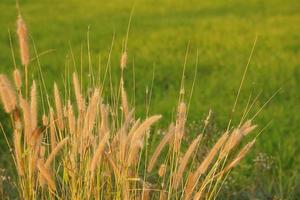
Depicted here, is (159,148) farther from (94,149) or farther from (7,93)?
(7,93)

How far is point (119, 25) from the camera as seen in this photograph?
12461mm

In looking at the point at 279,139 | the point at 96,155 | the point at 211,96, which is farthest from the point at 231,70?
the point at 96,155

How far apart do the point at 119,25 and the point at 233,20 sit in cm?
171

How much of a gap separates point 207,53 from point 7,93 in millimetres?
7456

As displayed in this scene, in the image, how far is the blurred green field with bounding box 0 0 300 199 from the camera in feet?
18.7

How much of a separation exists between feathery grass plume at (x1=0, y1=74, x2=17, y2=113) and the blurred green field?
56.9 inches

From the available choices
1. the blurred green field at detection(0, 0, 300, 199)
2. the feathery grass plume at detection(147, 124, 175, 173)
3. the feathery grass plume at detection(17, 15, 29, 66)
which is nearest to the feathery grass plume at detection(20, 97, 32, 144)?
the feathery grass plume at detection(17, 15, 29, 66)

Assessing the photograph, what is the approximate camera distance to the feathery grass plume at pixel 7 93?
248cm

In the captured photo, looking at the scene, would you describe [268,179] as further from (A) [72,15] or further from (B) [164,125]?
(A) [72,15]

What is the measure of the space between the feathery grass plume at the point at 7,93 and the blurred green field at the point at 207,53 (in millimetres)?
1445

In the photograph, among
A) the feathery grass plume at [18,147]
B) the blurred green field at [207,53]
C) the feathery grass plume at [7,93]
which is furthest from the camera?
the blurred green field at [207,53]

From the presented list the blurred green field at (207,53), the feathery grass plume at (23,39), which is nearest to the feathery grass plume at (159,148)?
the feathery grass plume at (23,39)

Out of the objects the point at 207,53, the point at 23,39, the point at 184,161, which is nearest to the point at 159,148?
the point at 184,161

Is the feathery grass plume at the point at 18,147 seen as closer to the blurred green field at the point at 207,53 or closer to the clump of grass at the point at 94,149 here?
the clump of grass at the point at 94,149
